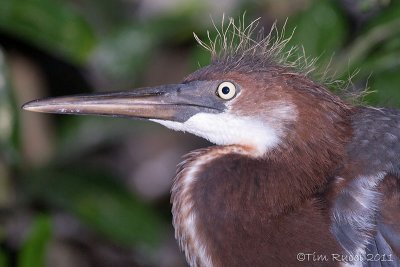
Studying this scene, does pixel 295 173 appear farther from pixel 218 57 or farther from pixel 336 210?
pixel 218 57

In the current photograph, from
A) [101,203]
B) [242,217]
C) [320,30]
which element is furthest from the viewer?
[101,203]

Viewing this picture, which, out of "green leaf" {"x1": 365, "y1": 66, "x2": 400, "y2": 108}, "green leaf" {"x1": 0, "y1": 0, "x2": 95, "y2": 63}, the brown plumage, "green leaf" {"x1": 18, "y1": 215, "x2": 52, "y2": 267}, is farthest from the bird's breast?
"green leaf" {"x1": 0, "y1": 0, "x2": 95, "y2": 63}

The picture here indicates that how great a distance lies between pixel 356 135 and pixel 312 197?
0.69 ft

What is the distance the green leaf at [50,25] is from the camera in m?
2.81

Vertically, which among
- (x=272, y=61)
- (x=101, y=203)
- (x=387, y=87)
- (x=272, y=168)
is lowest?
(x=101, y=203)

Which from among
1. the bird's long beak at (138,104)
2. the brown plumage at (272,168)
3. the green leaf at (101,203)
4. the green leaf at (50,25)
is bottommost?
the green leaf at (101,203)

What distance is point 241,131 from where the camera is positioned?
2.21 metres

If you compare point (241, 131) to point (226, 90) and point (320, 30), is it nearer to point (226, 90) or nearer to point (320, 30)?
point (226, 90)

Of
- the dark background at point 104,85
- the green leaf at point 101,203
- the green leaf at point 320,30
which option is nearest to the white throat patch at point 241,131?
the dark background at point 104,85

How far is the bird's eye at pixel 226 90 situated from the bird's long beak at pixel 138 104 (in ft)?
0.13

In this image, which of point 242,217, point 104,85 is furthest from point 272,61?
point 104,85

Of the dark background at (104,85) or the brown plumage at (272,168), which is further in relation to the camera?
the dark background at (104,85)

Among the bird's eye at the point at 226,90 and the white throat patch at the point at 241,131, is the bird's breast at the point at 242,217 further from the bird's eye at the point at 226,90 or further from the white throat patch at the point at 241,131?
the bird's eye at the point at 226,90

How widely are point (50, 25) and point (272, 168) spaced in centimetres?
101
